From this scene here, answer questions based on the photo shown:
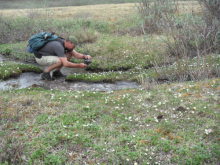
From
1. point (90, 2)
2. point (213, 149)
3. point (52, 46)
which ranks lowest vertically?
point (213, 149)

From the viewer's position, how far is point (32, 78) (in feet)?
30.5

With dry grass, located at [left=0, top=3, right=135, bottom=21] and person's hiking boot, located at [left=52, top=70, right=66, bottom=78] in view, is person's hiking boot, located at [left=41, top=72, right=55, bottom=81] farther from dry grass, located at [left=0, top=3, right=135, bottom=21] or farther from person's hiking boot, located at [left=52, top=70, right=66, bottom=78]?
dry grass, located at [left=0, top=3, right=135, bottom=21]

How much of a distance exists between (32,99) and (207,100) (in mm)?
4846

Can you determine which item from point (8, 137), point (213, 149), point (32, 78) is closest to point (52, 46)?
point (32, 78)

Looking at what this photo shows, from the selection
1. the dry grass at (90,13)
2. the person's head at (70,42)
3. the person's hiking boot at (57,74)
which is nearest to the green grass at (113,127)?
the person's head at (70,42)

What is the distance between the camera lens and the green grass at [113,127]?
Answer: 4160 mm

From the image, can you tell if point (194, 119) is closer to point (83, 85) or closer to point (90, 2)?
point (83, 85)

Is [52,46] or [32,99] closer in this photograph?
[32,99]

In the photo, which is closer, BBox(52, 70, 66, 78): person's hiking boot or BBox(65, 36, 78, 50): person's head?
BBox(65, 36, 78, 50): person's head

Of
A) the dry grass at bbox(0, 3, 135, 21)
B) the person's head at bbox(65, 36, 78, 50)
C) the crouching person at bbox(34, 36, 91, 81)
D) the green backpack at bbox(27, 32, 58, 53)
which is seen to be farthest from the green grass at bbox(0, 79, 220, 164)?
the dry grass at bbox(0, 3, 135, 21)

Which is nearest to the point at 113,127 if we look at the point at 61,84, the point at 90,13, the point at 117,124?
the point at 117,124

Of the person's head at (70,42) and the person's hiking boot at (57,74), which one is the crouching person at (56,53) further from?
the person's hiking boot at (57,74)

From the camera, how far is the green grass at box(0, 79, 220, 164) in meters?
4.16

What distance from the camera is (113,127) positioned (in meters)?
5.06
